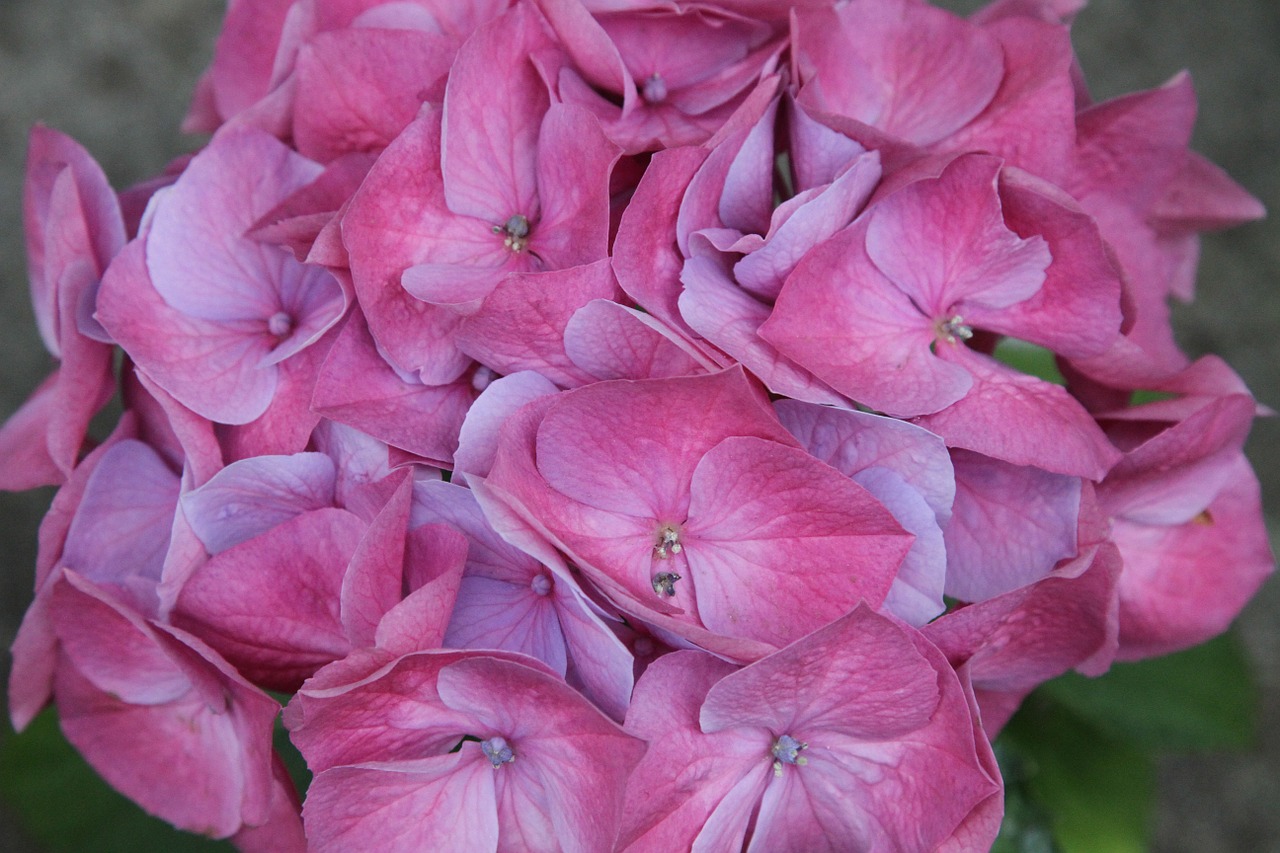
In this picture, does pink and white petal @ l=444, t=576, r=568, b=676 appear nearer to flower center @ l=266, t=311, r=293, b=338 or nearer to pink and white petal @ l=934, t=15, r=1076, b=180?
flower center @ l=266, t=311, r=293, b=338

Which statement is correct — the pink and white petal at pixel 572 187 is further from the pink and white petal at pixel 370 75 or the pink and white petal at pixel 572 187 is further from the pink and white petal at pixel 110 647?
the pink and white petal at pixel 110 647

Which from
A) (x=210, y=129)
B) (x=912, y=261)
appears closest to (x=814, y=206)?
(x=912, y=261)

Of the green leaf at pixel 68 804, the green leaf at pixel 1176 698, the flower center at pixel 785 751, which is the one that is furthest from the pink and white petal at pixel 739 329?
the green leaf at pixel 68 804

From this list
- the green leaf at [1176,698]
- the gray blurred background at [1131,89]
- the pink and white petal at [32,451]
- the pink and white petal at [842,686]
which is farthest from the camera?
the gray blurred background at [1131,89]

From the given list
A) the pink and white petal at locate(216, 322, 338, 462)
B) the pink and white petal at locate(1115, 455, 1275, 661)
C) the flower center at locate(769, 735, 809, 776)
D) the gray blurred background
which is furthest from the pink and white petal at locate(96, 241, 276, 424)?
the gray blurred background

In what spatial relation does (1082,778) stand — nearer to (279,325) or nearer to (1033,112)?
(1033,112)

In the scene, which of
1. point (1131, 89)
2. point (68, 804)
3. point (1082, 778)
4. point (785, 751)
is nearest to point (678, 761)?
point (785, 751)
